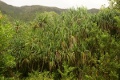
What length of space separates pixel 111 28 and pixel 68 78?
8.38 m

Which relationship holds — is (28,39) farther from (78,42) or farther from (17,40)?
(78,42)

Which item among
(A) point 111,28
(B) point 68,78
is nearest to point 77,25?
(A) point 111,28

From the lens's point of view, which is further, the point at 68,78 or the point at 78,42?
the point at 78,42

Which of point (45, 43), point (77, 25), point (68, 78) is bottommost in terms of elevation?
point (68, 78)

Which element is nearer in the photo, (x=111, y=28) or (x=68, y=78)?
(x=68, y=78)

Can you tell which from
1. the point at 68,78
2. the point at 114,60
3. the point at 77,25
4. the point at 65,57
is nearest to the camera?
the point at 114,60

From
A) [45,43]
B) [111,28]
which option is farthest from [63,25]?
[111,28]

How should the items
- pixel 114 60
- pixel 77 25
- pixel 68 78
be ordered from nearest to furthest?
pixel 114 60, pixel 68 78, pixel 77 25

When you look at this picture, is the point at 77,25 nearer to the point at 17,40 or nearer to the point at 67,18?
the point at 67,18

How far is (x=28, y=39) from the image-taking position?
25.6 m

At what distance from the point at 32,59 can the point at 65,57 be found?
322 cm

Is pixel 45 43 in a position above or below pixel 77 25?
below

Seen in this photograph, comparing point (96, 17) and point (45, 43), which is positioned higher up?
point (96, 17)

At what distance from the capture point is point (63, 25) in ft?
91.1
